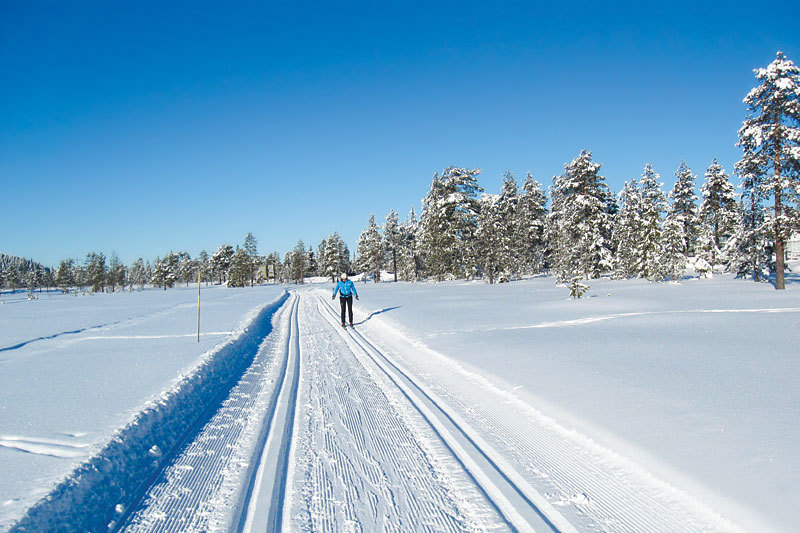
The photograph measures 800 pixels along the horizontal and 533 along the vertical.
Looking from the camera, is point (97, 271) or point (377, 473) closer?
point (377, 473)

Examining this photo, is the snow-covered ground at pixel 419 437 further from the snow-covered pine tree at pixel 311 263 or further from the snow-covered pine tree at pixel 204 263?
the snow-covered pine tree at pixel 204 263

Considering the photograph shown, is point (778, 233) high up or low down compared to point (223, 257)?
down

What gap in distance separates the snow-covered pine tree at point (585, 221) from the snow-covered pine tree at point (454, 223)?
9.58 m

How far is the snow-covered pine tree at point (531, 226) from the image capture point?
165 feet

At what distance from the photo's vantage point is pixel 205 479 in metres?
3.85

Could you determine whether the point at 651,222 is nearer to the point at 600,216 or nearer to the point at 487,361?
the point at 600,216

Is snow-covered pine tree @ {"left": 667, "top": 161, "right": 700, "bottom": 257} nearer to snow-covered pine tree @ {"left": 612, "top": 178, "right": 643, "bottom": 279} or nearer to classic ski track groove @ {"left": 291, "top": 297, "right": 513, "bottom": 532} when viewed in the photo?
snow-covered pine tree @ {"left": 612, "top": 178, "right": 643, "bottom": 279}

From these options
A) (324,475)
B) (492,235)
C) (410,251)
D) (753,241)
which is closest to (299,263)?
(410,251)

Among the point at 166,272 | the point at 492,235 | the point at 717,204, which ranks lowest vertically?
the point at 166,272

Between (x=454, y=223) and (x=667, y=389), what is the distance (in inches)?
1580

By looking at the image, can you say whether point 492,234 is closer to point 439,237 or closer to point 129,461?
point 439,237

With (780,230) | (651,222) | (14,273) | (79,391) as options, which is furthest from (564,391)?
(14,273)

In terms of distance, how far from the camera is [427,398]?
623 centimetres

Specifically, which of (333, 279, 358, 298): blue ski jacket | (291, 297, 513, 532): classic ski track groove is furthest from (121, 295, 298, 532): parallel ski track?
(333, 279, 358, 298): blue ski jacket
